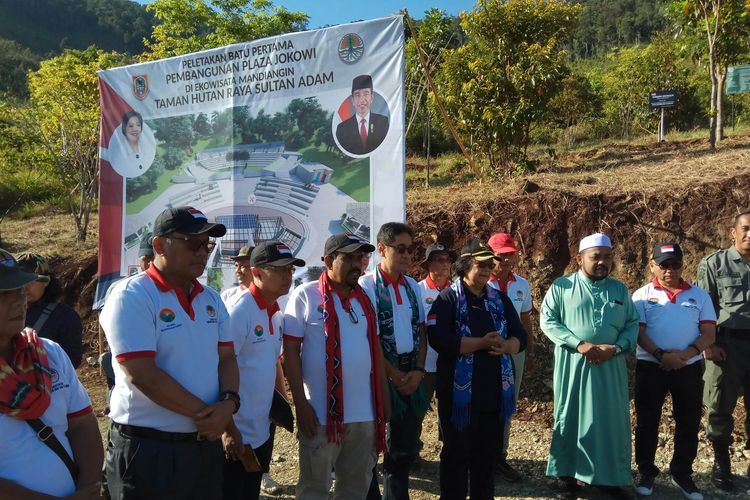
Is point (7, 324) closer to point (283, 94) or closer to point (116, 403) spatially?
point (116, 403)

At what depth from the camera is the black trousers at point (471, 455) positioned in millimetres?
3477

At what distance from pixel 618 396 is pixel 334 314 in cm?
214

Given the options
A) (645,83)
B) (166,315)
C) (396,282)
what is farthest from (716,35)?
(166,315)

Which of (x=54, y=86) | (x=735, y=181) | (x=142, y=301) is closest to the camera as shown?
(x=142, y=301)

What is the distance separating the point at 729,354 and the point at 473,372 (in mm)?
2115

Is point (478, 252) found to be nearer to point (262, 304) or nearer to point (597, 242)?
point (597, 242)

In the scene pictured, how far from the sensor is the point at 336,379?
10.2 ft

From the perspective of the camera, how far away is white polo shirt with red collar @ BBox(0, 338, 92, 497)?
6.37 feet

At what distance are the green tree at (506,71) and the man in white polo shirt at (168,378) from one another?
660cm

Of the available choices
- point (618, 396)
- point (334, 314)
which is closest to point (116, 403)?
point (334, 314)

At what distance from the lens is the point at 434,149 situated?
1847cm

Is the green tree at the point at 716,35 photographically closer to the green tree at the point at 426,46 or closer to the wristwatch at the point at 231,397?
the green tree at the point at 426,46

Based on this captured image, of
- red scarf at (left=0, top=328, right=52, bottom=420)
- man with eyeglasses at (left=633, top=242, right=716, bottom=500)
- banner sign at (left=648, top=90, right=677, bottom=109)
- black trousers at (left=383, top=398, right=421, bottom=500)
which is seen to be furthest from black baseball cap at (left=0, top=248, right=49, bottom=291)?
banner sign at (left=648, top=90, right=677, bottom=109)

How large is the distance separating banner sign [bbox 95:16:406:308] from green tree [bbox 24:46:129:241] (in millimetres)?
4727
